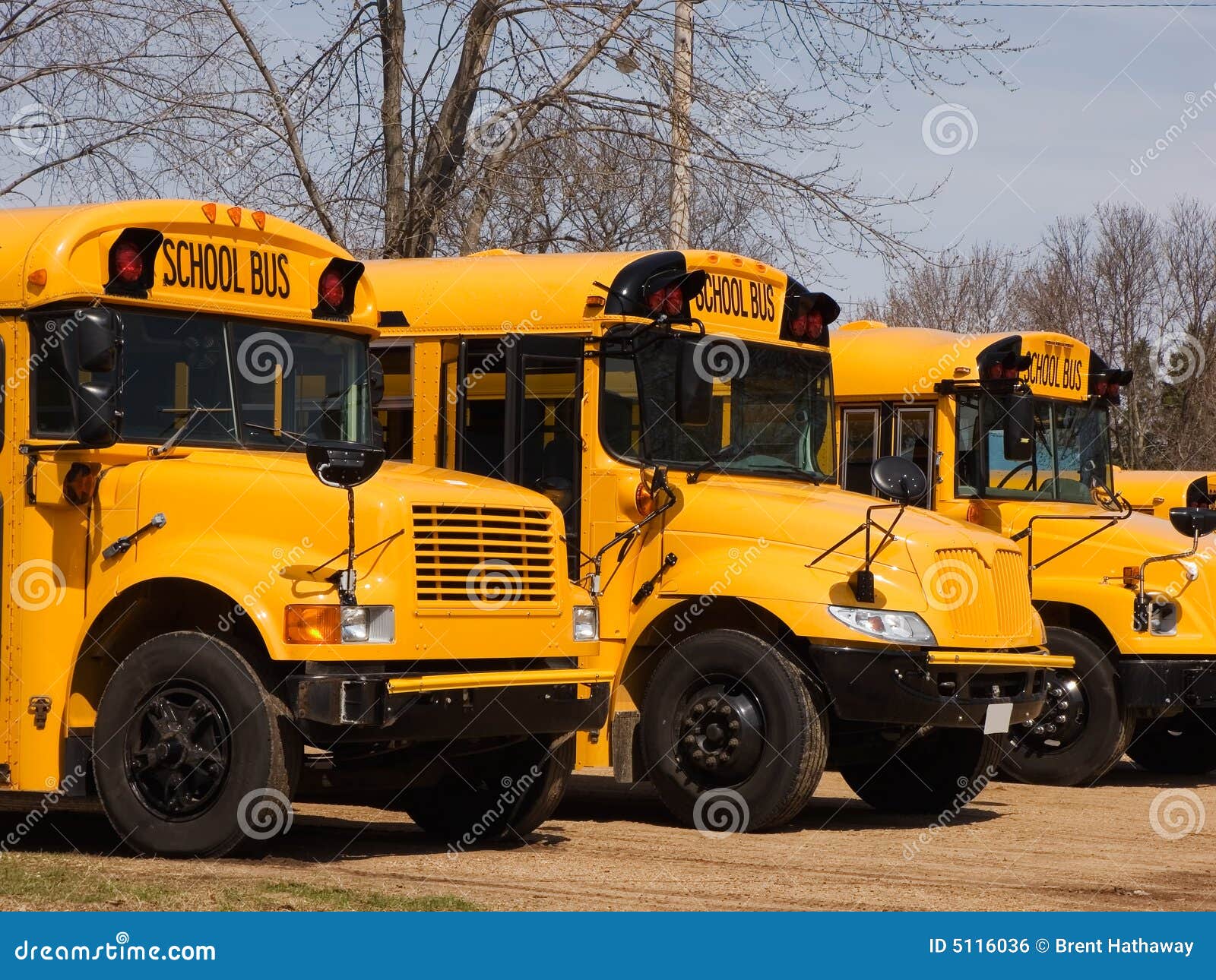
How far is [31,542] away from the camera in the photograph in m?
8.16

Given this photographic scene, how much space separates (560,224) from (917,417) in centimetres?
504

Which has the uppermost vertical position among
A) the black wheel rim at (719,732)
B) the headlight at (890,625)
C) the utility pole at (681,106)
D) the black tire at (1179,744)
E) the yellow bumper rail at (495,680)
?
the utility pole at (681,106)

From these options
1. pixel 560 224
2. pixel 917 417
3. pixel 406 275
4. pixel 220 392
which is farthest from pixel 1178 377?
pixel 220 392

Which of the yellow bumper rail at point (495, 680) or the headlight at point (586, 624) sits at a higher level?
the headlight at point (586, 624)

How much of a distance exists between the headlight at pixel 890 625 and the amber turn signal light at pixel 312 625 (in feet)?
9.59

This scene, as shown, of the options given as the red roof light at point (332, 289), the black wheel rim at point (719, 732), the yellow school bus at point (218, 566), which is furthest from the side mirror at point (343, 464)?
the black wheel rim at point (719, 732)

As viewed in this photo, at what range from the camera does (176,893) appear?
271 inches

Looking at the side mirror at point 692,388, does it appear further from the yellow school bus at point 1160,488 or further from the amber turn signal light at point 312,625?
the yellow school bus at point 1160,488

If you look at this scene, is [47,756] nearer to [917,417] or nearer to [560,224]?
[917,417]

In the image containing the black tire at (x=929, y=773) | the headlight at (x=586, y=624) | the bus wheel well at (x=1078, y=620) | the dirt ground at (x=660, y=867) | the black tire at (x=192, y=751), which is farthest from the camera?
the bus wheel well at (x=1078, y=620)

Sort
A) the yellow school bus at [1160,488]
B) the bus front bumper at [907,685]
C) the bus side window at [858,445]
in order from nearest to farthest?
the bus front bumper at [907,685] → the bus side window at [858,445] → the yellow school bus at [1160,488]

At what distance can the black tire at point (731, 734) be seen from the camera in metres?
9.52

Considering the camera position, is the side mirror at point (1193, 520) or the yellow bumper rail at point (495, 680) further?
the side mirror at point (1193, 520)

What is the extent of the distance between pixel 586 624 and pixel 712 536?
1.39 meters
